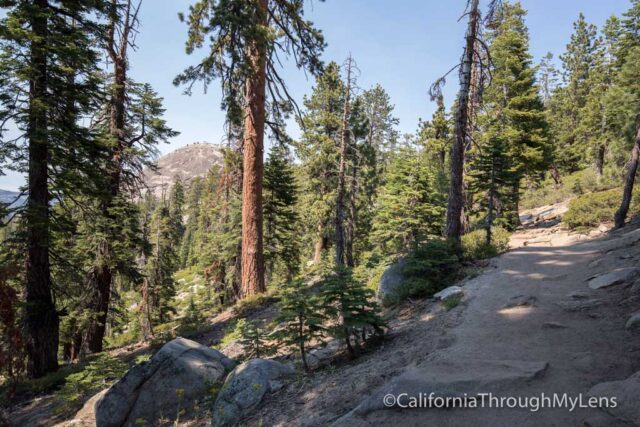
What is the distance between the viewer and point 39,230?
30.0 feet

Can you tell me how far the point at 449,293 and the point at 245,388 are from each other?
478 centimetres

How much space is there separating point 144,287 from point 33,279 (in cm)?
1017

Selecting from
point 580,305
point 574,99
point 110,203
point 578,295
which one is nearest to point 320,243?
point 110,203

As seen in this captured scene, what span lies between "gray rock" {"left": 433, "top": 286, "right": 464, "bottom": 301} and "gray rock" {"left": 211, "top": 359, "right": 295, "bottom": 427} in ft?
12.3

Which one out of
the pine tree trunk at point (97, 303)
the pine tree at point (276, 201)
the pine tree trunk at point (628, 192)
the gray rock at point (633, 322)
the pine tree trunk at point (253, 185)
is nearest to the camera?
the gray rock at point (633, 322)

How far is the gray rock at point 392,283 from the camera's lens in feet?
28.4

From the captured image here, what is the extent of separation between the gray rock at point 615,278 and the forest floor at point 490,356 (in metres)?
0.18

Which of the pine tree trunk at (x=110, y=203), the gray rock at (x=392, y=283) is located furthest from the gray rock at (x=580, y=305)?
the pine tree trunk at (x=110, y=203)

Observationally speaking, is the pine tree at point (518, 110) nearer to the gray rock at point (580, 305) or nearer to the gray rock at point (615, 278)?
the gray rock at point (615, 278)

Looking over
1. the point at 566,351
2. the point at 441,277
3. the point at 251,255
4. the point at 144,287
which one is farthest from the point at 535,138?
the point at 144,287

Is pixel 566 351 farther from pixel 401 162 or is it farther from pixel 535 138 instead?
pixel 535 138

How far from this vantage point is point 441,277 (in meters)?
8.85

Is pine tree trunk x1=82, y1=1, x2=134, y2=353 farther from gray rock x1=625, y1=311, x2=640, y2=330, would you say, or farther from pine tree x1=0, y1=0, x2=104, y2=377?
gray rock x1=625, y1=311, x2=640, y2=330

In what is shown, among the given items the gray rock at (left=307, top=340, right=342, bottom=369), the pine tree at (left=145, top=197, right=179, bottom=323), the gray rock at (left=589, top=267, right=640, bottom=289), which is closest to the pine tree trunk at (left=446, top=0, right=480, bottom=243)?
the gray rock at (left=589, top=267, right=640, bottom=289)
